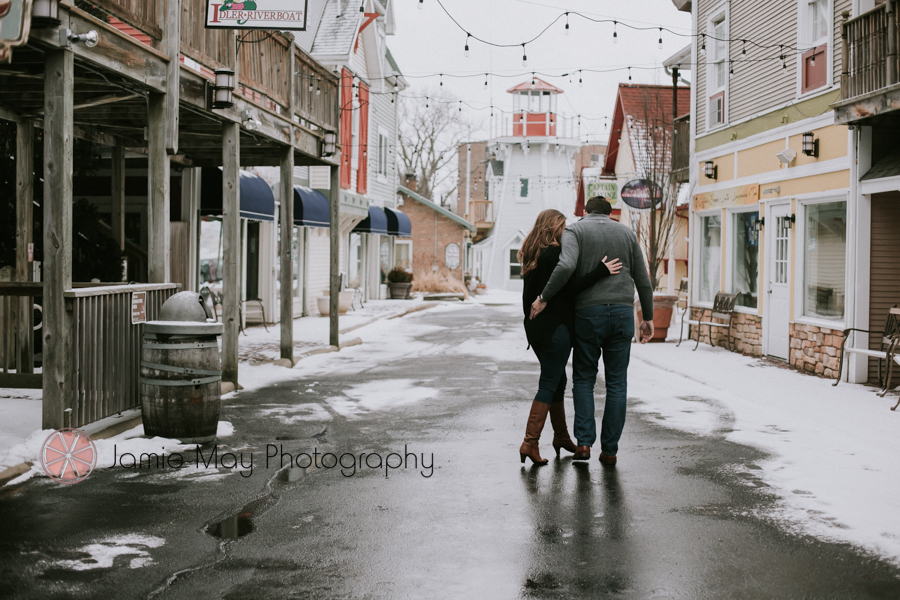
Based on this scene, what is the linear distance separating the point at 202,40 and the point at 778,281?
9.65 metres

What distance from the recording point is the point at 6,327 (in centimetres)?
1017

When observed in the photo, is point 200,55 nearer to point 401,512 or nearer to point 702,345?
point 401,512

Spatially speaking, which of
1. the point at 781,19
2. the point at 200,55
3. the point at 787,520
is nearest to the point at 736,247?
the point at 781,19

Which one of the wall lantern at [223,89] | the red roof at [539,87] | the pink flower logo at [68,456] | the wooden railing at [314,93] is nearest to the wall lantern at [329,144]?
the wooden railing at [314,93]

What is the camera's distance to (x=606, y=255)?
674cm

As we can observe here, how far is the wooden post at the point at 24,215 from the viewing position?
33.4 ft

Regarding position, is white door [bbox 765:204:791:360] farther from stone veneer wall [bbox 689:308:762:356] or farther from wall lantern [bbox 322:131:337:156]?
wall lantern [bbox 322:131:337:156]

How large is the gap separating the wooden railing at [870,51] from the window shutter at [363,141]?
1704cm

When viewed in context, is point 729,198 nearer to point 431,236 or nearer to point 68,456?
point 68,456

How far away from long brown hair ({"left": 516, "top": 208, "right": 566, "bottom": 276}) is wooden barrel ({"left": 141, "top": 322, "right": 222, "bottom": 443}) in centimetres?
267

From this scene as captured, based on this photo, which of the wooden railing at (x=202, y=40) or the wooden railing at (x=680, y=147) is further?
the wooden railing at (x=680, y=147)

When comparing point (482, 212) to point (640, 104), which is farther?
point (482, 212)

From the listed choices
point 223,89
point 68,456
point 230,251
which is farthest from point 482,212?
point 68,456

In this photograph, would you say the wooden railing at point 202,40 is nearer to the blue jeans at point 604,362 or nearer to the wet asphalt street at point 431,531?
the wet asphalt street at point 431,531
